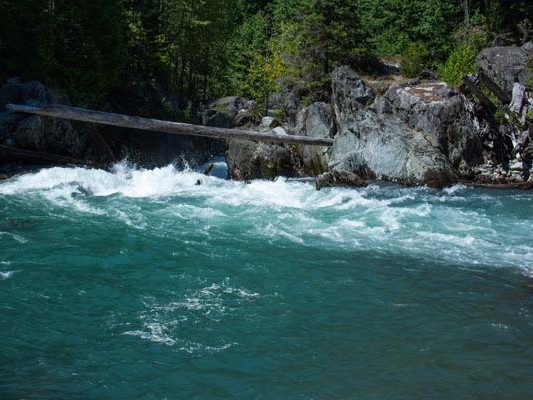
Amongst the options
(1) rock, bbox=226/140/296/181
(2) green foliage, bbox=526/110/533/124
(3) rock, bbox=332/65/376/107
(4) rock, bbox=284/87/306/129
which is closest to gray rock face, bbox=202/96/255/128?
(4) rock, bbox=284/87/306/129

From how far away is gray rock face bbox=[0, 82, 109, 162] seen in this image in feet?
66.1

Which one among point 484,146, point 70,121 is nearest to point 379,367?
point 484,146

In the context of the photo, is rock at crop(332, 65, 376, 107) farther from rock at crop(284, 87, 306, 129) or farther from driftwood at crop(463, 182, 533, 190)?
driftwood at crop(463, 182, 533, 190)

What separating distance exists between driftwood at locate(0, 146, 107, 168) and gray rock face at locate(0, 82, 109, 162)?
22 cm

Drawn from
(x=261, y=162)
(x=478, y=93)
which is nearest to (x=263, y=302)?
(x=261, y=162)

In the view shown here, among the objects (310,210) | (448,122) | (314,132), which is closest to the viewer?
(310,210)

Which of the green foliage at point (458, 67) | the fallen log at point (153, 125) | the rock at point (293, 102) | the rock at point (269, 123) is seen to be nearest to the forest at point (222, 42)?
the green foliage at point (458, 67)

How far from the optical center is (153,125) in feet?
66.9

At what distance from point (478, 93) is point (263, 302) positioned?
16956 millimetres

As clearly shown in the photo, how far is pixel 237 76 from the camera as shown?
41.5m

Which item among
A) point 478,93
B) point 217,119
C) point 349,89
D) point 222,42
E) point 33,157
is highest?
point 222,42

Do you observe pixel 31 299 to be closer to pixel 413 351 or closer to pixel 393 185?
pixel 413 351

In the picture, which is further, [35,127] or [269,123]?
[269,123]

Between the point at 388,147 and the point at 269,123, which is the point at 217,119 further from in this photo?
the point at 388,147
